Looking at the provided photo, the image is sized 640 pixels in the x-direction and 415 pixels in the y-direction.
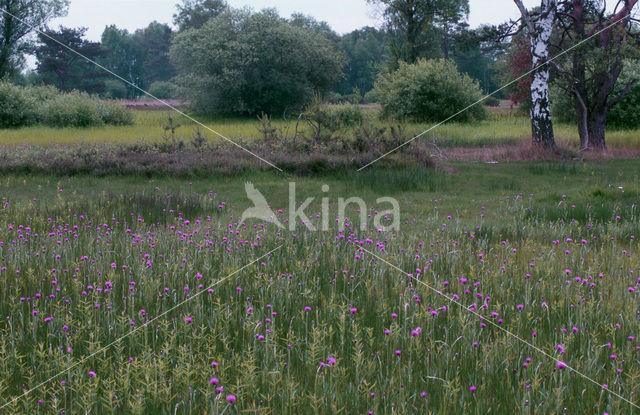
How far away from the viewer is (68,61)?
37969 mm

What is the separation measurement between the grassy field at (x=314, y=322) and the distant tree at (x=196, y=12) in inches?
1780

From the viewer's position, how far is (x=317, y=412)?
2.58m

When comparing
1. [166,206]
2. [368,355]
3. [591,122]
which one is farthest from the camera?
[591,122]

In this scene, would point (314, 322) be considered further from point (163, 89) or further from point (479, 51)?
point (163, 89)

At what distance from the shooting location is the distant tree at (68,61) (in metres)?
34.7

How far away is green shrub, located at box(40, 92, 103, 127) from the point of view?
2709cm

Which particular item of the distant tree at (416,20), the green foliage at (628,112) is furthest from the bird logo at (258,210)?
the green foliage at (628,112)

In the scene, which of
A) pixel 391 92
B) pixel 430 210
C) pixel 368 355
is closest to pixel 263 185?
pixel 430 210

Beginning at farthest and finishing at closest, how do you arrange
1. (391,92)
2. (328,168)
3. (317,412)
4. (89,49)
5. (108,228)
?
(89,49), (391,92), (328,168), (108,228), (317,412)

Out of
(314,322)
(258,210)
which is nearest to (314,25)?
(258,210)

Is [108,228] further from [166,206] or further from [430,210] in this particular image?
[430,210]

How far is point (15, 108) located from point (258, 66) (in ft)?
42.9

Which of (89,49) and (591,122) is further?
(89,49)

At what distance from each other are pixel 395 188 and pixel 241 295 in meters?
6.89
